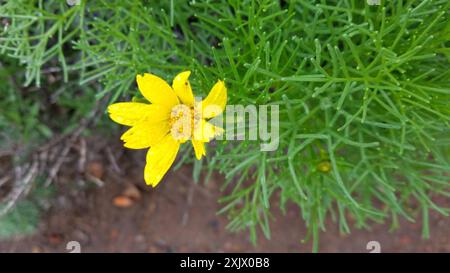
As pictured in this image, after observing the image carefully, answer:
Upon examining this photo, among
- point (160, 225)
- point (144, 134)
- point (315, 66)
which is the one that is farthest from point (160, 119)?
point (160, 225)

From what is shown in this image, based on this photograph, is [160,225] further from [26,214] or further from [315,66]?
[315,66]

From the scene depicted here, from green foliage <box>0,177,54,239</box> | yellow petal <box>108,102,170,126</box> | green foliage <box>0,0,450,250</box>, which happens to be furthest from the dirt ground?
yellow petal <box>108,102,170,126</box>

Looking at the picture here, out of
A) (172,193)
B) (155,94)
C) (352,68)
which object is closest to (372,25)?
(352,68)

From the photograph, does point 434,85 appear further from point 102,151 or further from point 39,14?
point 102,151

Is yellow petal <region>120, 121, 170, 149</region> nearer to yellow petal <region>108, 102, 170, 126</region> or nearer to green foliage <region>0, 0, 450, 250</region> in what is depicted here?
yellow petal <region>108, 102, 170, 126</region>

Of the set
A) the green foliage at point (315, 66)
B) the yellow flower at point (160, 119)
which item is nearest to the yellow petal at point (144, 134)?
the yellow flower at point (160, 119)

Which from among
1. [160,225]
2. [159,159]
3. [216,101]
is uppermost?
[216,101]

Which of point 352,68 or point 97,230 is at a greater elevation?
point 352,68
